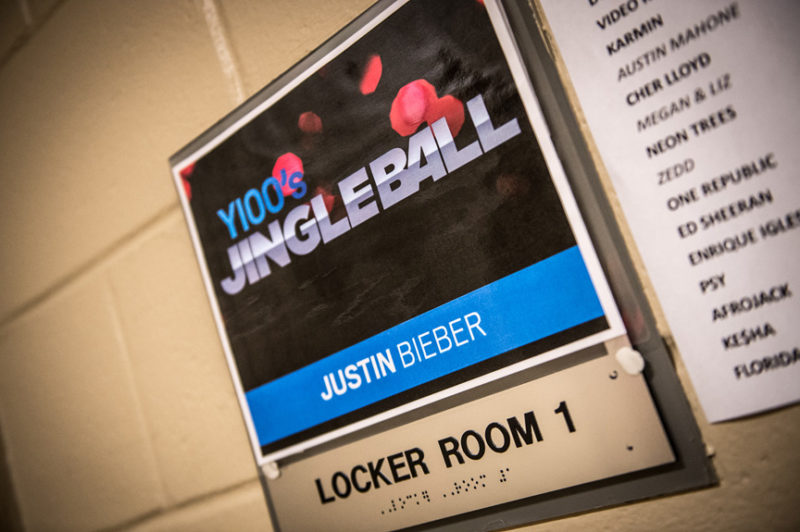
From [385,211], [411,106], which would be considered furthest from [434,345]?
[411,106]

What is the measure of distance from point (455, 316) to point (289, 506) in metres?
0.38

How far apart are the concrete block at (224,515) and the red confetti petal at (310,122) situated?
53 centimetres

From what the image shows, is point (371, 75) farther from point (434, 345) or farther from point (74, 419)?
point (74, 419)

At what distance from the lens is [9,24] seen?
3.43 ft

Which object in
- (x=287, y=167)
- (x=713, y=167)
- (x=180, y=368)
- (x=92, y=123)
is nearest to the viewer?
(x=713, y=167)

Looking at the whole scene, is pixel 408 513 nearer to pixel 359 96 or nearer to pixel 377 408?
pixel 377 408

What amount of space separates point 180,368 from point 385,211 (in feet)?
1.60

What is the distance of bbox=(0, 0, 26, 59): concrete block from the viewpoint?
1.03 m

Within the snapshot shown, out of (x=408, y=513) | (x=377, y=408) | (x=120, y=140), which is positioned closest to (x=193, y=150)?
(x=120, y=140)

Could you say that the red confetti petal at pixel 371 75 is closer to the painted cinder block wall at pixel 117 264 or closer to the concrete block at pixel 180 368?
the painted cinder block wall at pixel 117 264

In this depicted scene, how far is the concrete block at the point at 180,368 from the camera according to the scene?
2.48 feet

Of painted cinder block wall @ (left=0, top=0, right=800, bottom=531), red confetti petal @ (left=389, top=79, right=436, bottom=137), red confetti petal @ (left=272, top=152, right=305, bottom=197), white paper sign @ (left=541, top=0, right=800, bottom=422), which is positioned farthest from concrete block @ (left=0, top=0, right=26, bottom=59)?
white paper sign @ (left=541, top=0, right=800, bottom=422)

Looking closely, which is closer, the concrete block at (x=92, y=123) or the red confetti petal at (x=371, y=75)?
the red confetti petal at (x=371, y=75)

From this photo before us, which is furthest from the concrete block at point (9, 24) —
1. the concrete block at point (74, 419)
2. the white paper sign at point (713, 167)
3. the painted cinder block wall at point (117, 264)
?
the white paper sign at point (713, 167)
